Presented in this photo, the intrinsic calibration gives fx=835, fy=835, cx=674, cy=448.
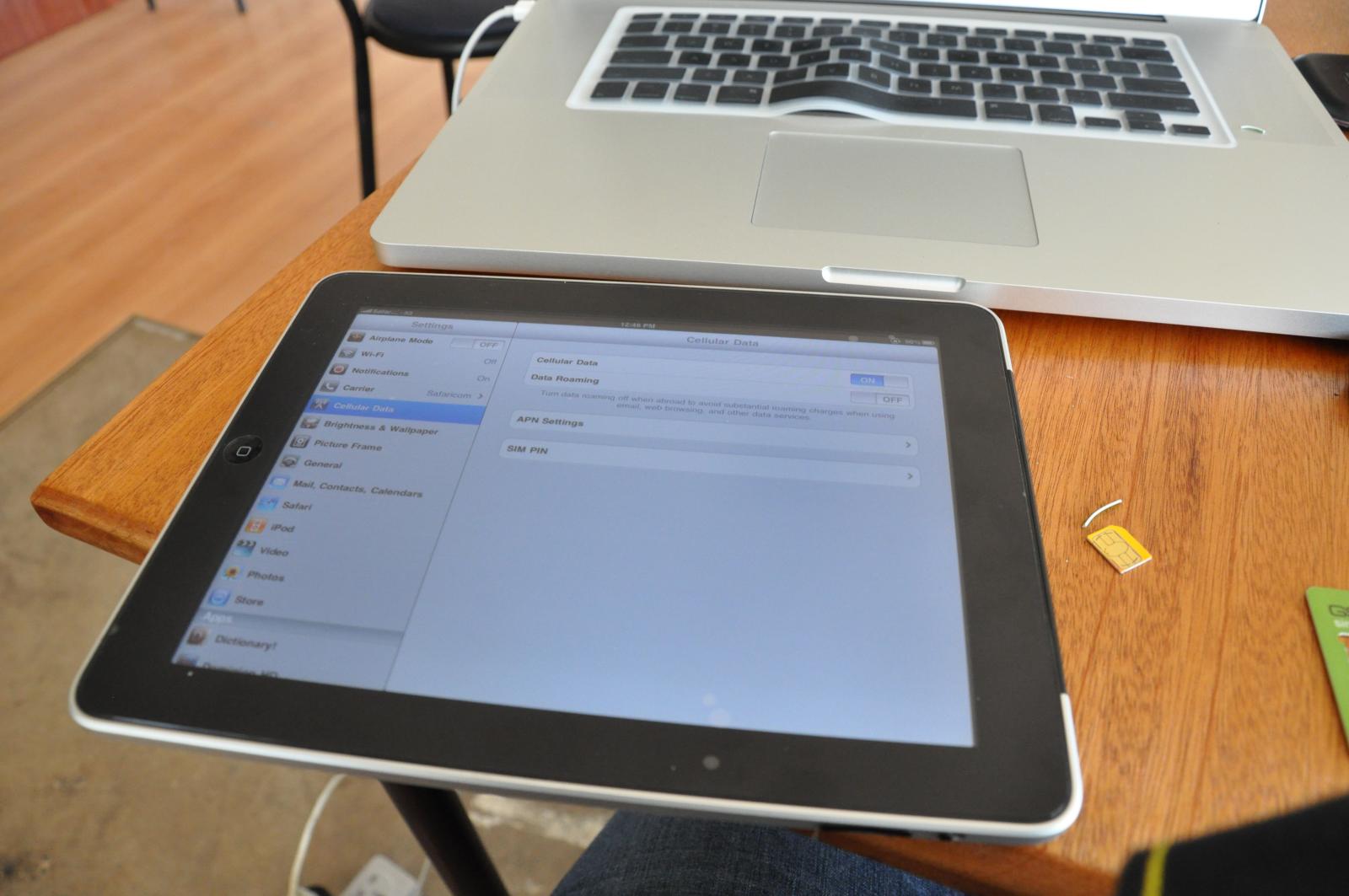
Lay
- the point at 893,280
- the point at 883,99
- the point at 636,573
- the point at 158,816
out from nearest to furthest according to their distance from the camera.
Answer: the point at 636,573 → the point at 893,280 → the point at 883,99 → the point at 158,816

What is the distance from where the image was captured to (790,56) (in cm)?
54

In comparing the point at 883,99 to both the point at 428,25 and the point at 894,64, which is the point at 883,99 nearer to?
the point at 894,64

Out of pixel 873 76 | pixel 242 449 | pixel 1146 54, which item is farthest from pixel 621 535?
pixel 1146 54

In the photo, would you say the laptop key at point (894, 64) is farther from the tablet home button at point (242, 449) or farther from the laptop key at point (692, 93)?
the tablet home button at point (242, 449)

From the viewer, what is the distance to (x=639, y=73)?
0.53 m

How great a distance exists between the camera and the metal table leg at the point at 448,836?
1.55 ft

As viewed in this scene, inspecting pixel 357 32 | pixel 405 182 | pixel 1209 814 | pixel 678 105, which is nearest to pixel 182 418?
pixel 405 182

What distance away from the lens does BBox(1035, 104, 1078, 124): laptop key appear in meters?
0.48

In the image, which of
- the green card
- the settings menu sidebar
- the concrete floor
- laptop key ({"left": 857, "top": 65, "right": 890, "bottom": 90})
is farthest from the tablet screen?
the concrete floor

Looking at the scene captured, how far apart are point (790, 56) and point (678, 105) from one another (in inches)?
3.7

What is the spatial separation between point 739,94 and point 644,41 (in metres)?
0.09

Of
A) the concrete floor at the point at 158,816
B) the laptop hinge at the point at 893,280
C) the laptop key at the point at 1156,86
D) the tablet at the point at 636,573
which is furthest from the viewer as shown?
the concrete floor at the point at 158,816

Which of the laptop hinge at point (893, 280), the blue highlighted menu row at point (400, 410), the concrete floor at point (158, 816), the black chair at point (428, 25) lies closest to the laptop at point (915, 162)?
the laptop hinge at point (893, 280)

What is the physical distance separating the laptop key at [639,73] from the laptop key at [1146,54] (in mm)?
285
